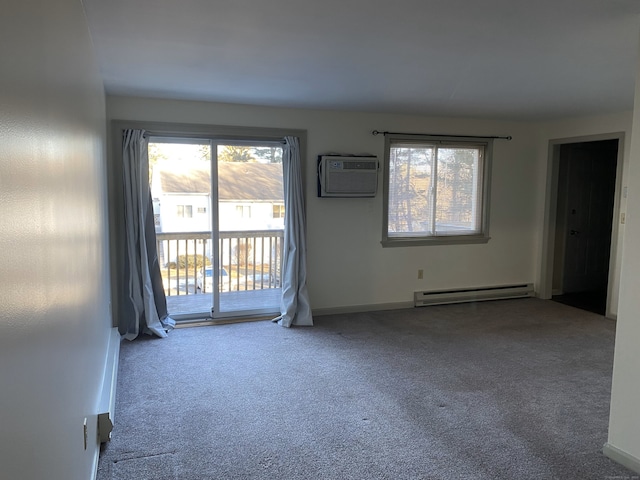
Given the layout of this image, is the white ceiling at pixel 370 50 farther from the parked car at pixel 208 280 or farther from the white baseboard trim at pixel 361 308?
the white baseboard trim at pixel 361 308

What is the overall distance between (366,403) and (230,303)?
2.42m

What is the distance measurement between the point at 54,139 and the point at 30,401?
78 centimetres

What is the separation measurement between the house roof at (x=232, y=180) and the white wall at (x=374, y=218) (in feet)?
1.31

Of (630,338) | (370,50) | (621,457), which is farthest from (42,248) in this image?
(621,457)

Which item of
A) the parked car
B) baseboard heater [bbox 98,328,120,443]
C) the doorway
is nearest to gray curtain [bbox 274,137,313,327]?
the parked car

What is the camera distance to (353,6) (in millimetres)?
2172

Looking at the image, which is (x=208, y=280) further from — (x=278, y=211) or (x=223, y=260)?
(x=278, y=211)

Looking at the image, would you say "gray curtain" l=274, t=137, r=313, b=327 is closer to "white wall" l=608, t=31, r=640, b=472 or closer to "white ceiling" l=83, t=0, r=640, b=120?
"white ceiling" l=83, t=0, r=640, b=120

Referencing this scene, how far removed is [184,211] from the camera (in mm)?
4895

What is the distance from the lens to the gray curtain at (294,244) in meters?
4.93

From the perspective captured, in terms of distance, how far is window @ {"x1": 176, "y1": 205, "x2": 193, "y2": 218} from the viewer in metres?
4.87

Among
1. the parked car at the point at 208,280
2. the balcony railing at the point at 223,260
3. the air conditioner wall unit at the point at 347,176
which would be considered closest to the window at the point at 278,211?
the balcony railing at the point at 223,260

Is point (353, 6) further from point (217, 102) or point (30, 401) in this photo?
point (217, 102)

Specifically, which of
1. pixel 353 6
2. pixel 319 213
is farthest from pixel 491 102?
pixel 353 6
